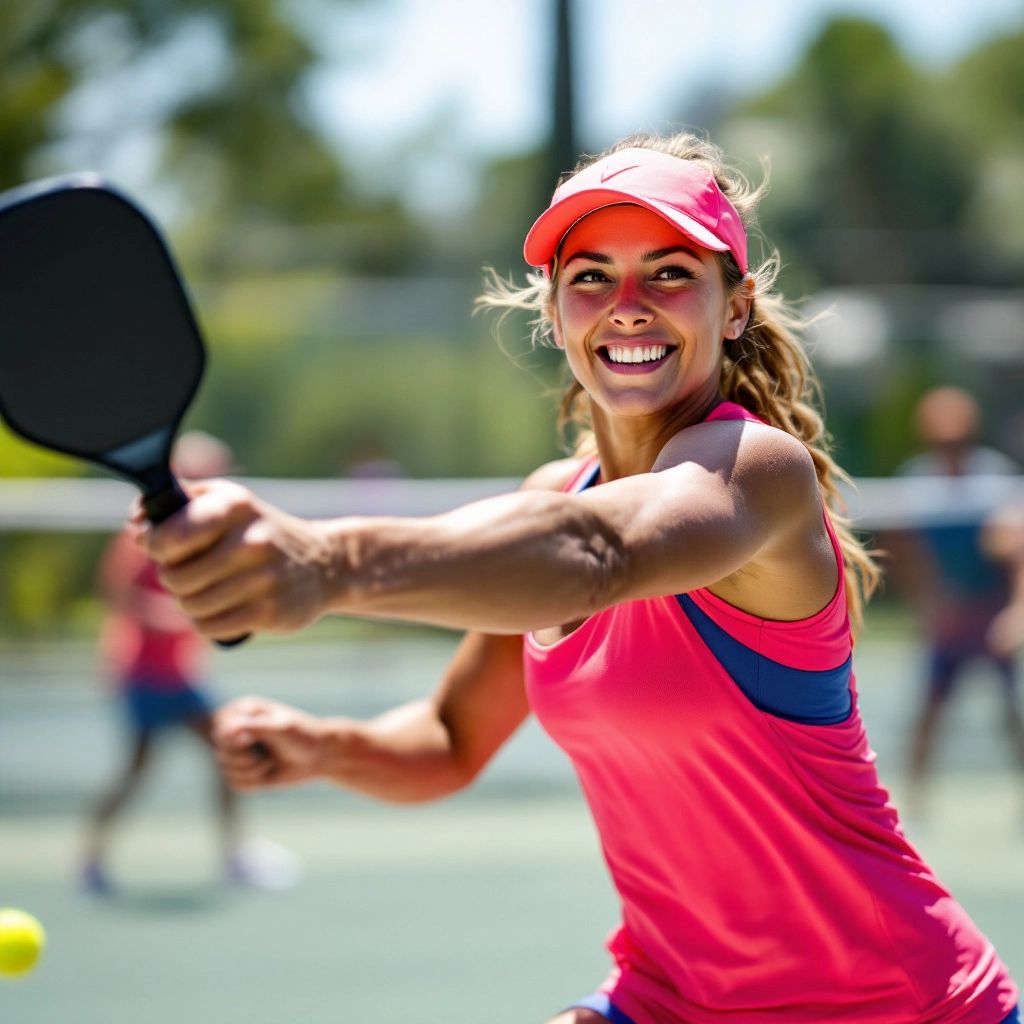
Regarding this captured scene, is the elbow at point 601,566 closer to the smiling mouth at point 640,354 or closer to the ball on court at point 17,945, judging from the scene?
the smiling mouth at point 640,354

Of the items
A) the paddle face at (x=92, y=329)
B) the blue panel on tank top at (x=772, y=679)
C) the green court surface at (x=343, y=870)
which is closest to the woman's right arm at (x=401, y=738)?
the blue panel on tank top at (x=772, y=679)

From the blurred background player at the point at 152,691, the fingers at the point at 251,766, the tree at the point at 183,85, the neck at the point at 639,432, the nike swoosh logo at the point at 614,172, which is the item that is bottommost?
the fingers at the point at 251,766

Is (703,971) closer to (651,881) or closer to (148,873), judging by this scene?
(651,881)

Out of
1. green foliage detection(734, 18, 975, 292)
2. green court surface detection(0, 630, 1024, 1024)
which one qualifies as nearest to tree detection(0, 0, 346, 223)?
green court surface detection(0, 630, 1024, 1024)

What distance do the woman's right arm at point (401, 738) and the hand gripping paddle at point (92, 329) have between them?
100cm

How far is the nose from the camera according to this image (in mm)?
2355

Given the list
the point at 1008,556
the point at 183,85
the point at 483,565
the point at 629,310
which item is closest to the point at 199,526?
the point at 483,565

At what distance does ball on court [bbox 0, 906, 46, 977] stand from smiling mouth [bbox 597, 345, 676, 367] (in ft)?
5.39

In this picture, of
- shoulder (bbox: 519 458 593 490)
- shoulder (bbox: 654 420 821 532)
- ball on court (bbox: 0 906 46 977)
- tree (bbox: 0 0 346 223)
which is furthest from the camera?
tree (bbox: 0 0 346 223)

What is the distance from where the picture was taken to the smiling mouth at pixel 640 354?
239 cm

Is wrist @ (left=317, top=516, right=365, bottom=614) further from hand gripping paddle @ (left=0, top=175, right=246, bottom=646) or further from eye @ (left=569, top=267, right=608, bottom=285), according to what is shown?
eye @ (left=569, top=267, right=608, bottom=285)

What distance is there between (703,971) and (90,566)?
6.17 metres

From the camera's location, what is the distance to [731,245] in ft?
7.94

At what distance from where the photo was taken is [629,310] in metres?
2.36
